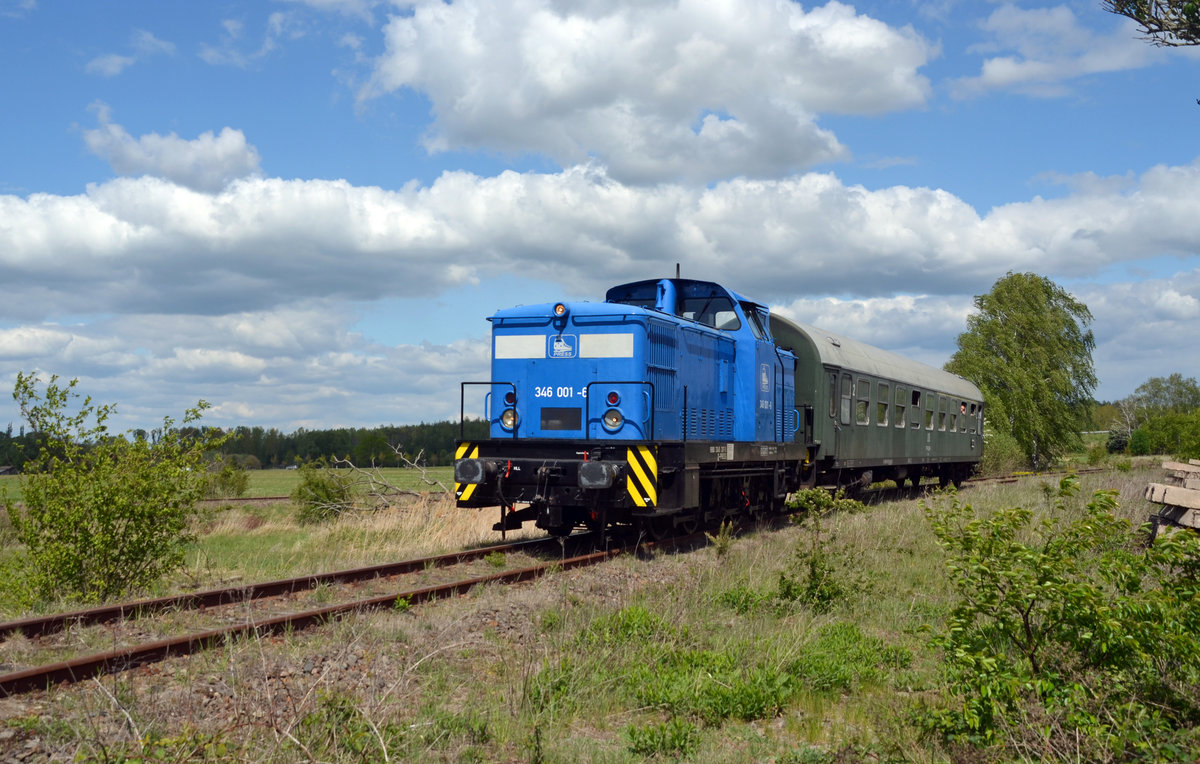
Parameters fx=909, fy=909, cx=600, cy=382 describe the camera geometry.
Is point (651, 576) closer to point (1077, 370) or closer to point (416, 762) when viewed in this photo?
point (416, 762)

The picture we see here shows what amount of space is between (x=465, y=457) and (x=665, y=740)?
7.19m

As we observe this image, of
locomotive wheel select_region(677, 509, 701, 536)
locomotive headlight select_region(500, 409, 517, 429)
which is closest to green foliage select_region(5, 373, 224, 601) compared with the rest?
locomotive headlight select_region(500, 409, 517, 429)

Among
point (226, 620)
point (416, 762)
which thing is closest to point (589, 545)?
point (226, 620)

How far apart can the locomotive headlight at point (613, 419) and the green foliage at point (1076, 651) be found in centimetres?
658

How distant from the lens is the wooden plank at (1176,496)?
1047 cm

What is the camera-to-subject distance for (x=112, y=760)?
3.90 m

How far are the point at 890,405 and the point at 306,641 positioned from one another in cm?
1578

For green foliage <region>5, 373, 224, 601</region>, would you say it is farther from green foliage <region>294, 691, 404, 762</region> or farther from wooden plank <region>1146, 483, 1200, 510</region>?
wooden plank <region>1146, 483, 1200, 510</region>

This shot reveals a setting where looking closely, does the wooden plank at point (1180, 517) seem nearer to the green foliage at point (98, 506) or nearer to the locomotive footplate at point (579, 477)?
the locomotive footplate at point (579, 477)

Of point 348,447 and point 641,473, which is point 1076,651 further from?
point 348,447

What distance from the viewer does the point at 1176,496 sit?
10633mm

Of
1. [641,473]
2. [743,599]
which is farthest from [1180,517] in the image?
[641,473]

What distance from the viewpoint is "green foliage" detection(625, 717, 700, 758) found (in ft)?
15.9

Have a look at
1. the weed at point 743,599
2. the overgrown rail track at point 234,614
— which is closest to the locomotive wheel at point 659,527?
the overgrown rail track at point 234,614
